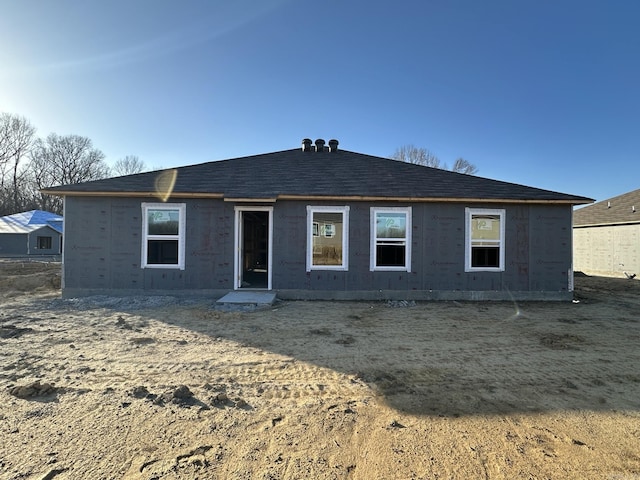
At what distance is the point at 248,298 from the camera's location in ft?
26.8

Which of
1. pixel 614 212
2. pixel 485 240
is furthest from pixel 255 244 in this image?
pixel 614 212

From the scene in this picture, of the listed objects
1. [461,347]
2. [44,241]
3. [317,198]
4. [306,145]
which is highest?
[306,145]

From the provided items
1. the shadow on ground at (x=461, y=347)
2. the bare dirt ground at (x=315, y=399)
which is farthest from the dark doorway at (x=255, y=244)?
the bare dirt ground at (x=315, y=399)

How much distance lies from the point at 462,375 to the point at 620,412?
144cm

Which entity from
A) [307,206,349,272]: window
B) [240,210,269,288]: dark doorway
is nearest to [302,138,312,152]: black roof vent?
[240,210,269,288]: dark doorway

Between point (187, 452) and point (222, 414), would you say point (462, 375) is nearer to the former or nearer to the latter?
point (222, 414)

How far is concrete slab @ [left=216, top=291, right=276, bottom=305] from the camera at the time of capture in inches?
309

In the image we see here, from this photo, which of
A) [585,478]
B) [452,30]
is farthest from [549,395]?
[452,30]

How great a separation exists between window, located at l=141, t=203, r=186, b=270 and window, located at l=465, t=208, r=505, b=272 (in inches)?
318

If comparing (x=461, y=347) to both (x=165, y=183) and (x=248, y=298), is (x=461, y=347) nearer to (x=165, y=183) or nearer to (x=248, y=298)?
(x=248, y=298)

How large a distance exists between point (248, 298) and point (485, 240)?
22.0 feet

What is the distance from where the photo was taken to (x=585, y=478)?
7.34ft

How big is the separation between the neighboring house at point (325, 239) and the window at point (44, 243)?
28.0 meters

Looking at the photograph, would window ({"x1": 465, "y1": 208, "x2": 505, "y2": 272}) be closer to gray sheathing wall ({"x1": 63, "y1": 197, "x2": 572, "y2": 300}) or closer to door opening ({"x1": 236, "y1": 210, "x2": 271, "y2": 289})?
gray sheathing wall ({"x1": 63, "y1": 197, "x2": 572, "y2": 300})
